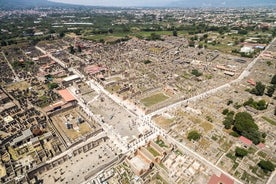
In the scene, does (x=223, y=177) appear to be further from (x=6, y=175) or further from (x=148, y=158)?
(x=6, y=175)

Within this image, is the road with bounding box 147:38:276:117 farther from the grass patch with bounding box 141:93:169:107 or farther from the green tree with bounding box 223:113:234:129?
the green tree with bounding box 223:113:234:129

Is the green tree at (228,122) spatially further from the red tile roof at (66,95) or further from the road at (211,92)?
the red tile roof at (66,95)

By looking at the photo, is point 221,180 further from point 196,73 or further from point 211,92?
point 196,73

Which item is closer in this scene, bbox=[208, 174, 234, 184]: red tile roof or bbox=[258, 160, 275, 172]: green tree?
bbox=[208, 174, 234, 184]: red tile roof

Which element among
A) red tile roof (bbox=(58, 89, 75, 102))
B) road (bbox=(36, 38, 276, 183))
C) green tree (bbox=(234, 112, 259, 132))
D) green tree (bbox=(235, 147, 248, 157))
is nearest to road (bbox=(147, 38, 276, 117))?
Result: road (bbox=(36, 38, 276, 183))

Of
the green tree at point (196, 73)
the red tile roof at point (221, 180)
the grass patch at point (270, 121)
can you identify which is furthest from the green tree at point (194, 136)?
the green tree at point (196, 73)
